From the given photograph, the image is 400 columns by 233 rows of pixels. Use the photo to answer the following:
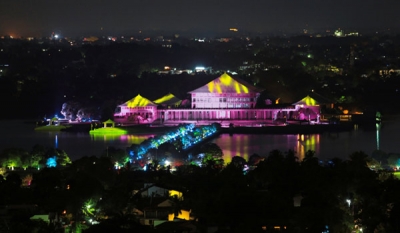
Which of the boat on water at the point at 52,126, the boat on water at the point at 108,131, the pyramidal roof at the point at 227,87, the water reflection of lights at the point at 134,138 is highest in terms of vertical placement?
the pyramidal roof at the point at 227,87

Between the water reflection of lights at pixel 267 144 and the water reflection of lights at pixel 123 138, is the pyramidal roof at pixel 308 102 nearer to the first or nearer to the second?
the water reflection of lights at pixel 267 144

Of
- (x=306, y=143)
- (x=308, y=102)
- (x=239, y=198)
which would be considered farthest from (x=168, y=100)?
(x=239, y=198)

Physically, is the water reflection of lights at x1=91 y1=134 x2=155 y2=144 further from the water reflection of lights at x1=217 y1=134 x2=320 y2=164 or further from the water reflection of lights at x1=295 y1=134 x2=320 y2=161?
the water reflection of lights at x1=295 y1=134 x2=320 y2=161

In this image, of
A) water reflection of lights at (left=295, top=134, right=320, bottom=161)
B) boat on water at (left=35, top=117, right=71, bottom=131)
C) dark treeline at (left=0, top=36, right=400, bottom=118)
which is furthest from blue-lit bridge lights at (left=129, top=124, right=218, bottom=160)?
dark treeline at (left=0, top=36, right=400, bottom=118)

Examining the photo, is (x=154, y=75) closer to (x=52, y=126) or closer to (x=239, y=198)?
(x=52, y=126)

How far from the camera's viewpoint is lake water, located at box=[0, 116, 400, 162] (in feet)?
78.2

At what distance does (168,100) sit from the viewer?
3388 cm

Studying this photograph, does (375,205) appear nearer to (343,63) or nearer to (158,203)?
(158,203)

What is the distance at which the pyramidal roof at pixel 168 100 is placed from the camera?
110 ft

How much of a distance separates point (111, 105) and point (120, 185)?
64.8ft

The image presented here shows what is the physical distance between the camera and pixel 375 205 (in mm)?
12484

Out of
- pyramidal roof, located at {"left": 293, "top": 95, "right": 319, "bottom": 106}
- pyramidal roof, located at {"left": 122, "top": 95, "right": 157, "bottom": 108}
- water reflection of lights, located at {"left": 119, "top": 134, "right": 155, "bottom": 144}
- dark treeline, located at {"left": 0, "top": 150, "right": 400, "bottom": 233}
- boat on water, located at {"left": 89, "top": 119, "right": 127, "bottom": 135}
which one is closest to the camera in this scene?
dark treeline, located at {"left": 0, "top": 150, "right": 400, "bottom": 233}

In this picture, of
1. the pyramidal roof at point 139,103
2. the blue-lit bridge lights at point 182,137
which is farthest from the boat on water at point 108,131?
the pyramidal roof at point 139,103

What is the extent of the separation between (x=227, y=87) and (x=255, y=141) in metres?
7.18
